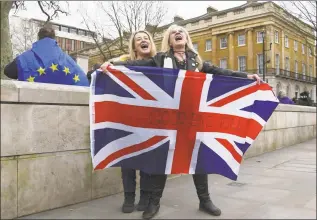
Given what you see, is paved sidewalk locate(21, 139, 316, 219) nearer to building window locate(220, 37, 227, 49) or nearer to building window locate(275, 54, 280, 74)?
building window locate(275, 54, 280, 74)

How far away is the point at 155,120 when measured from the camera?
3.73 metres

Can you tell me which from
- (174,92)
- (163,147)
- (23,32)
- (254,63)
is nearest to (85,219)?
(163,147)

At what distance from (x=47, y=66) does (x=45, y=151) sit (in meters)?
1.11

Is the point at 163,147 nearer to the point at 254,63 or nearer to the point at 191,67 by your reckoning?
the point at 191,67

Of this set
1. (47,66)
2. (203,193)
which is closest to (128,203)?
(203,193)

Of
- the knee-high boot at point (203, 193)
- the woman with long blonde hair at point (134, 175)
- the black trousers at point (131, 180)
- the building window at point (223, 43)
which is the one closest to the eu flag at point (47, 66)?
the woman with long blonde hair at point (134, 175)

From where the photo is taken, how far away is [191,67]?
12.9 feet

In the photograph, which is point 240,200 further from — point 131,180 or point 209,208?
point 131,180

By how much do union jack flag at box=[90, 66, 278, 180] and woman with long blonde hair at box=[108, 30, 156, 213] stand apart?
257 mm

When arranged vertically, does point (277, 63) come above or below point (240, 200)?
above

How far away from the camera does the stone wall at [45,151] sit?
3504 millimetres

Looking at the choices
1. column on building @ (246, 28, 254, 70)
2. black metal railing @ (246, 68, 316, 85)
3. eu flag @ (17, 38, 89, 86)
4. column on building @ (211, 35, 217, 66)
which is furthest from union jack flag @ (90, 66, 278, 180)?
column on building @ (211, 35, 217, 66)

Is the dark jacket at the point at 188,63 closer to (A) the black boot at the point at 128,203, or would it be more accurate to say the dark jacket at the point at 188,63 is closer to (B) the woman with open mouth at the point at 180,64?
(B) the woman with open mouth at the point at 180,64

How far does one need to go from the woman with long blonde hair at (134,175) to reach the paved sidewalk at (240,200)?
0.13 m
